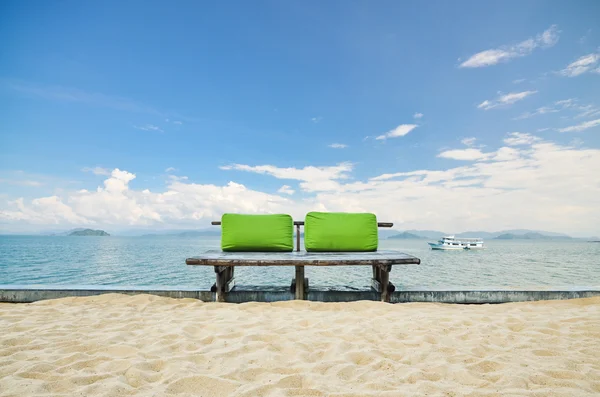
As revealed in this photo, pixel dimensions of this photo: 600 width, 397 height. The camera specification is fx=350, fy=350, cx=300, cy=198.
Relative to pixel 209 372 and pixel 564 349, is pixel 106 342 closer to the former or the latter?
pixel 209 372

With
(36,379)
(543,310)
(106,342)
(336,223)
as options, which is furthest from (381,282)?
(36,379)

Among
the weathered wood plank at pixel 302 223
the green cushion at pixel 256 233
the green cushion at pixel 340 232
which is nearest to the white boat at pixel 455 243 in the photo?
the weathered wood plank at pixel 302 223

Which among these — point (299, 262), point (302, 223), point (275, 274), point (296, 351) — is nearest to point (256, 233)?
point (302, 223)

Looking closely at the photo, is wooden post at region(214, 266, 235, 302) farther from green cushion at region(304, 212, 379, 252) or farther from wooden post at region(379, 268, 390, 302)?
wooden post at region(379, 268, 390, 302)

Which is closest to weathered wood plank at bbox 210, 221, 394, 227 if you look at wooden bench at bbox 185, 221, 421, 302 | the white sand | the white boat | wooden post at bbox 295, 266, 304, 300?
wooden bench at bbox 185, 221, 421, 302

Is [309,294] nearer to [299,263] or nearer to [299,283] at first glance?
[299,283]

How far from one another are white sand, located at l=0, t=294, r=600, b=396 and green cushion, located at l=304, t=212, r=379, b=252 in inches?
53.2

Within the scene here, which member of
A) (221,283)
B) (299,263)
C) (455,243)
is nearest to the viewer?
(299,263)

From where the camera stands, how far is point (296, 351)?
2.60 metres

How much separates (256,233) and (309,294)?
50.8 inches

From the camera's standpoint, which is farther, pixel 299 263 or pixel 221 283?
pixel 221 283

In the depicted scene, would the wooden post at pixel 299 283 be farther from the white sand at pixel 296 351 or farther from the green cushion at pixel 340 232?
the green cushion at pixel 340 232

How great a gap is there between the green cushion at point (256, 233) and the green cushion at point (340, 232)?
327mm

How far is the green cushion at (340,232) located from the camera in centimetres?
531
